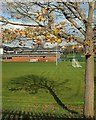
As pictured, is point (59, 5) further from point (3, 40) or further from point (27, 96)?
point (27, 96)

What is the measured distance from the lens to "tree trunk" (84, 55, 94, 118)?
27.1 feet

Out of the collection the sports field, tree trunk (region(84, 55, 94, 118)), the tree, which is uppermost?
the tree

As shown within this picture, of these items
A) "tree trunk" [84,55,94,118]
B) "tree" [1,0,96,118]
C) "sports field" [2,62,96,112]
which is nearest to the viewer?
"tree" [1,0,96,118]

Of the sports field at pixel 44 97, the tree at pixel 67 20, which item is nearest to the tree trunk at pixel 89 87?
the tree at pixel 67 20

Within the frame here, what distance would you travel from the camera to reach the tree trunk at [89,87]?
27.1ft

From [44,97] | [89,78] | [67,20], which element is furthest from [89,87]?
[44,97]

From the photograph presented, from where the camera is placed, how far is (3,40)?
6348 mm

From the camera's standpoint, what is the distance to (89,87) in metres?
8.41

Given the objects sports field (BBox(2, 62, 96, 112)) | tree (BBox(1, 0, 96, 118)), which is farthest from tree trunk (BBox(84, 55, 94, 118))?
sports field (BBox(2, 62, 96, 112))

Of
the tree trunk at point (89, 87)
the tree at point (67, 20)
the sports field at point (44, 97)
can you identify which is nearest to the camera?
the tree at point (67, 20)

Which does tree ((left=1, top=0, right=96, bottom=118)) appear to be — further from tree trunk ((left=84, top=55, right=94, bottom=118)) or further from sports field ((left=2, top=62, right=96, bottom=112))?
sports field ((left=2, top=62, right=96, bottom=112))

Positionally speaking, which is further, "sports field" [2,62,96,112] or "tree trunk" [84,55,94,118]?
"sports field" [2,62,96,112]

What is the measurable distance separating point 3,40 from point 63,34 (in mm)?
1257

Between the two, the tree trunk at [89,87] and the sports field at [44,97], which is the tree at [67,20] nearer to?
the tree trunk at [89,87]
